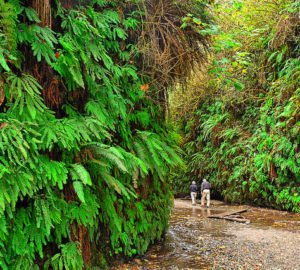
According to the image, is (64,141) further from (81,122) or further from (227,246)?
(227,246)

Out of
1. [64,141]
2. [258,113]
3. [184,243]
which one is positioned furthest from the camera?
[258,113]

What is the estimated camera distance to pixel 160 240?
21.7 feet

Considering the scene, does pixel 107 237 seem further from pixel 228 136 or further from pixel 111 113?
Result: pixel 228 136

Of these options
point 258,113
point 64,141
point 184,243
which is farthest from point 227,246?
point 258,113

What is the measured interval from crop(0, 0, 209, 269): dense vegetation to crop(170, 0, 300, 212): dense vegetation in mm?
3683

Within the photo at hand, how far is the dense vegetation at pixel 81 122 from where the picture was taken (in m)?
2.98

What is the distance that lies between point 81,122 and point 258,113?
11871mm

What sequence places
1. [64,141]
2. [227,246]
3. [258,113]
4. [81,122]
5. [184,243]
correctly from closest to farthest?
1. [64,141]
2. [81,122]
3. [227,246]
4. [184,243]
5. [258,113]

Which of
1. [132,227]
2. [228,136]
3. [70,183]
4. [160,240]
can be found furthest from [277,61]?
[70,183]

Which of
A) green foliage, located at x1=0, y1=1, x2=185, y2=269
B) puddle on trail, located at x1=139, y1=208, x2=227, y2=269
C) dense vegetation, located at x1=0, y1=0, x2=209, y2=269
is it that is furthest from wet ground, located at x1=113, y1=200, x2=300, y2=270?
green foliage, located at x1=0, y1=1, x2=185, y2=269

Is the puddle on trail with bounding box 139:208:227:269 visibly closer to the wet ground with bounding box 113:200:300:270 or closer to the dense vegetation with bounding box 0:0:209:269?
the wet ground with bounding box 113:200:300:270

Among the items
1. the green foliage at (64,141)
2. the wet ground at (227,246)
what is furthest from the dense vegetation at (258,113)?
the green foliage at (64,141)

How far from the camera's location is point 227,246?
650cm

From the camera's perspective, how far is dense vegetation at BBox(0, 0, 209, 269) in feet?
9.78
